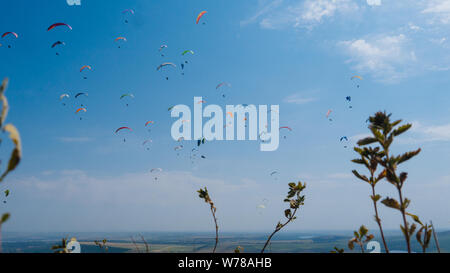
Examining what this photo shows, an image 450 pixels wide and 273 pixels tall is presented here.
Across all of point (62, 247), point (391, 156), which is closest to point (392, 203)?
point (391, 156)

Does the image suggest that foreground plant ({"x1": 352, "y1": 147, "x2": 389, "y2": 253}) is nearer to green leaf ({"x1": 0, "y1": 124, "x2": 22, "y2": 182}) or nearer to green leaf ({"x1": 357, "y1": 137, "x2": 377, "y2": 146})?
green leaf ({"x1": 357, "y1": 137, "x2": 377, "y2": 146})

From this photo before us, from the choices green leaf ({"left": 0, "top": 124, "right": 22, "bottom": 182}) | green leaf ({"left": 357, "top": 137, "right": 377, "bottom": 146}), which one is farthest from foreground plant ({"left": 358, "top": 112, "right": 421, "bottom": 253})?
green leaf ({"left": 0, "top": 124, "right": 22, "bottom": 182})

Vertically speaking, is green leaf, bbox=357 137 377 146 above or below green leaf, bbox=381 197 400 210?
above

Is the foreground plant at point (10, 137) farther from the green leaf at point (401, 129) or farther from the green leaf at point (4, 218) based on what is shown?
the green leaf at point (401, 129)

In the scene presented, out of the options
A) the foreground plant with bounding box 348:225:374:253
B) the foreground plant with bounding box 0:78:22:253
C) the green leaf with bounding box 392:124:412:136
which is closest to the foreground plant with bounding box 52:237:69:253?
the foreground plant with bounding box 0:78:22:253

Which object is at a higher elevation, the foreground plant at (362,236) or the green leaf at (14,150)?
the green leaf at (14,150)

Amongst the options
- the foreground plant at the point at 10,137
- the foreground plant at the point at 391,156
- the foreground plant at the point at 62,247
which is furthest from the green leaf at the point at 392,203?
the foreground plant at the point at 62,247

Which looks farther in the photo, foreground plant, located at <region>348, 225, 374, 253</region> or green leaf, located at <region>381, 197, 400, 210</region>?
foreground plant, located at <region>348, 225, 374, 253</region>

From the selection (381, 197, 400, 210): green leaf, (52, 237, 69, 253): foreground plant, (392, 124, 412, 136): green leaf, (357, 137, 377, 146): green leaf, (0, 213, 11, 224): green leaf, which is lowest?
(52, 237, 69, 253): foreground plant

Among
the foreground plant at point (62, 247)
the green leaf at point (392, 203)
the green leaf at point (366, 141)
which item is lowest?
the foreground plant at point (62, 247)

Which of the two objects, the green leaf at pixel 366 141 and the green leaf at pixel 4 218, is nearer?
the green leaf at pixel 4 218
